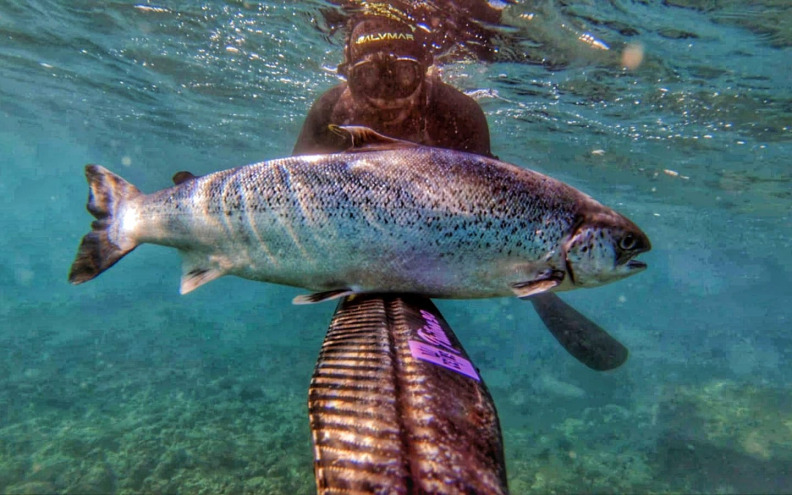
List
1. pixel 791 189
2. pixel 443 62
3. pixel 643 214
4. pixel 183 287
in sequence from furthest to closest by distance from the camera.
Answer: pixel 643 214
pixel 791 189
pixel 443 62
pixel 183 287

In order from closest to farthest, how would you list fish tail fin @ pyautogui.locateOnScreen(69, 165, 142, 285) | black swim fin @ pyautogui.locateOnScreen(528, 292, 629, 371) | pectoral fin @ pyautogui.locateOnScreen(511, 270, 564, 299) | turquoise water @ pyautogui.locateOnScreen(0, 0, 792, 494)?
1. pectoral fin @ pyautogui.locateOnScreen(511, 270, 564, 299)
2. fish tail fin @ pyautogui.locateOnScreen(69, 165, 142, 285)
3. black swim fin @ pyautogui.locateOnScreen(528, 292, 629, 371)
4. turquoise water @ pyautogui.locateOnScreen(0, 0, 792, 494)

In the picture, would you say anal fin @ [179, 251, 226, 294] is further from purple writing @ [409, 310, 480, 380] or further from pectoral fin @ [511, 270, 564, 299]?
pectoral fin @ [511, 270, 564, 299]

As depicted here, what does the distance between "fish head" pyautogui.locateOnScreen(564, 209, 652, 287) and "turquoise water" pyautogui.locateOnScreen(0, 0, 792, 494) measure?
271 inches

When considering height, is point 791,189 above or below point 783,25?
below

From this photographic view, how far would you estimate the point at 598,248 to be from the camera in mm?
2633

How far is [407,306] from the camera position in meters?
2.63

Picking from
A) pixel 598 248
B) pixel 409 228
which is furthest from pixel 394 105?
pixel 598 248

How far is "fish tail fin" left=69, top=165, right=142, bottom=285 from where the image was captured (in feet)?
10.2

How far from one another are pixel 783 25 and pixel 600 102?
4874 mm

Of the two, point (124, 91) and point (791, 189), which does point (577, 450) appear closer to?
point (791, 189)

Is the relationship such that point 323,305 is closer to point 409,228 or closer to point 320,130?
point 320,130

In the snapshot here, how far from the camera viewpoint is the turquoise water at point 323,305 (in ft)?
28.7

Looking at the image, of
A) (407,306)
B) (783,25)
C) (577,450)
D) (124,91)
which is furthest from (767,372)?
(124,91)

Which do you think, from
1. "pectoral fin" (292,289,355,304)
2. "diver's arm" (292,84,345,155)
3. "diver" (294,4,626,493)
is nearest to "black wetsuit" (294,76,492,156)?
"diver's arm" (292,84,345,155)
